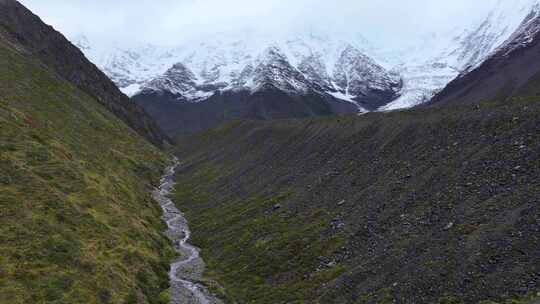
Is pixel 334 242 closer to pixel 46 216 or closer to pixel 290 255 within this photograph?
pixel 290 255

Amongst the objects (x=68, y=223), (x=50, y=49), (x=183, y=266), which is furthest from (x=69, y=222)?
(x=50, y=49)

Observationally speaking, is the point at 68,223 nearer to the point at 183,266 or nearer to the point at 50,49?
the point at 183,266

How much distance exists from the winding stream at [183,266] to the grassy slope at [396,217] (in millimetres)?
1938

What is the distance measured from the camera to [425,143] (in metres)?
66.2

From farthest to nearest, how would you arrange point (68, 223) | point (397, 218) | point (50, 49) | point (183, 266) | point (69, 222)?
point (50, 49) < point (183, 266) < point (69, 222) < point (68, 223) < point (397, 218)

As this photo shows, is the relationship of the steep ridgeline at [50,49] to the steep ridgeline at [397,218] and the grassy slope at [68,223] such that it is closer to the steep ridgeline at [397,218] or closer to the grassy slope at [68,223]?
the grassy slope at [68,223]

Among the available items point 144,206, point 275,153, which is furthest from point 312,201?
point 275,153

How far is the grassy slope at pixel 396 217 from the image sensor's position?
36.0 m

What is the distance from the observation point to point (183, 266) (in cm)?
5656

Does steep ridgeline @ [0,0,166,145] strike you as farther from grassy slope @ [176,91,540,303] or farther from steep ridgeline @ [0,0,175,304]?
grassy slope @ [176,91,540,303]

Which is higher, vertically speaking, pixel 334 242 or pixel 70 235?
pixel 70 235

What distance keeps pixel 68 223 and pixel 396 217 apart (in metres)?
33.0

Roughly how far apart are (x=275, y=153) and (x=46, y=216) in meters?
66.1

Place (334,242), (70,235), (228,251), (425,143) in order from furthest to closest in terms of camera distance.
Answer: (425,143) < (228,251) < (334,242) < (70,235)
